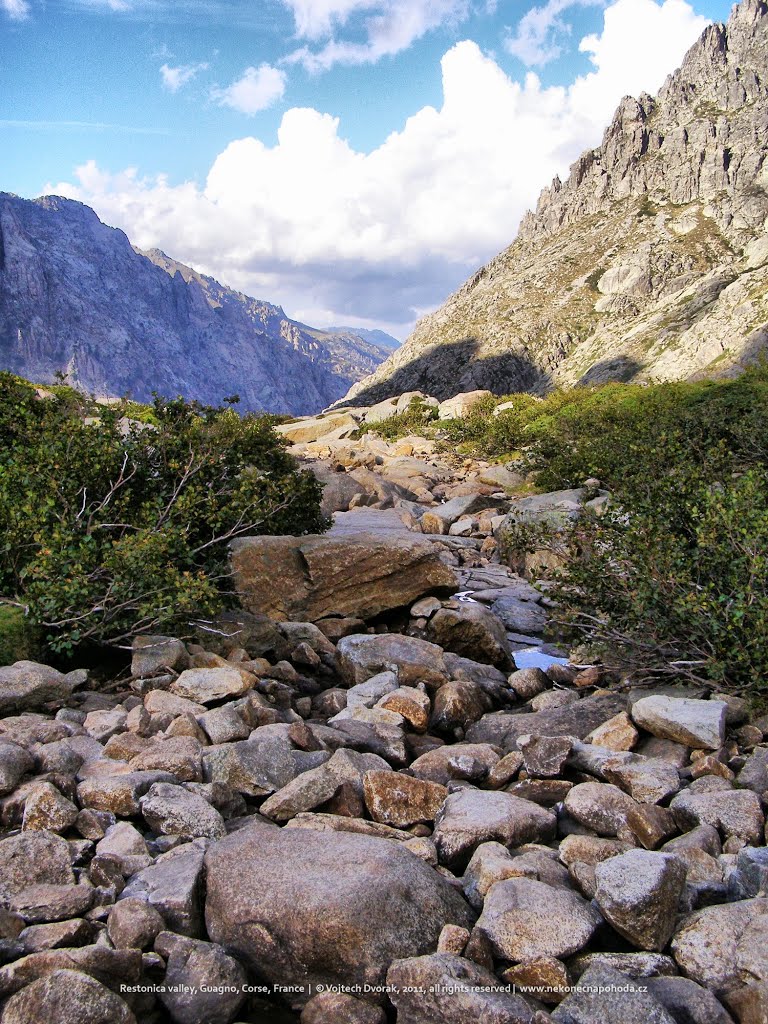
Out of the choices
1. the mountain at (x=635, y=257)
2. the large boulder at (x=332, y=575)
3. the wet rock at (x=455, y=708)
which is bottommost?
the wet rock at (x=455, y=708)

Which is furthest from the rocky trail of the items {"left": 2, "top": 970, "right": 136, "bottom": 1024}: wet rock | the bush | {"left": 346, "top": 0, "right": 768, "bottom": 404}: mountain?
{"left": 346, "top": 0, "right": 768, "bottom": 404}: mountain

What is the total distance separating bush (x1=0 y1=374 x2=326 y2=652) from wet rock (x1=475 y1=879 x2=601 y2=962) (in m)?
4.34

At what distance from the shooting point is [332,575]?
9602 mm

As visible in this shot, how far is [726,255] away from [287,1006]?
118830 millimetres

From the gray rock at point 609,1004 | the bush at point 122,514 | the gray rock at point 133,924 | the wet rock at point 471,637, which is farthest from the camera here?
the wet rock at point 471,637

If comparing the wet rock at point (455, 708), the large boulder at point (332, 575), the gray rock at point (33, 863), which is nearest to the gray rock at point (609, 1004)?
the gray rock at point (33, 863)

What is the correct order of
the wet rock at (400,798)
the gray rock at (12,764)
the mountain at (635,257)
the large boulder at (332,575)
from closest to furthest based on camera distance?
the gray rock at (12,764)
the wet rock at (400,798)
the large boulder at (332,575)
the mountain at (635,257)

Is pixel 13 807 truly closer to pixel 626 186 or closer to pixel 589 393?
pixel 589 393

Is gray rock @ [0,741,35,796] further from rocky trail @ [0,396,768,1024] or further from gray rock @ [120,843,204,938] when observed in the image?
gray rock @ [120,843,204,938]

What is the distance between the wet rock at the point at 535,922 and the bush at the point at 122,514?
4336 mm

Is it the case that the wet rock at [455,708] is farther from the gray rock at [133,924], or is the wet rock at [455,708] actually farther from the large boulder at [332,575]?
the gray rock at [133,924]

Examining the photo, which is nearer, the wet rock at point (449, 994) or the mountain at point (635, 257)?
the wet rock at point (449, 994)

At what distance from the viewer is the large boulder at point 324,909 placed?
10.6ft

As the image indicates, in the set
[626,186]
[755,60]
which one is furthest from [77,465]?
[755,60]
